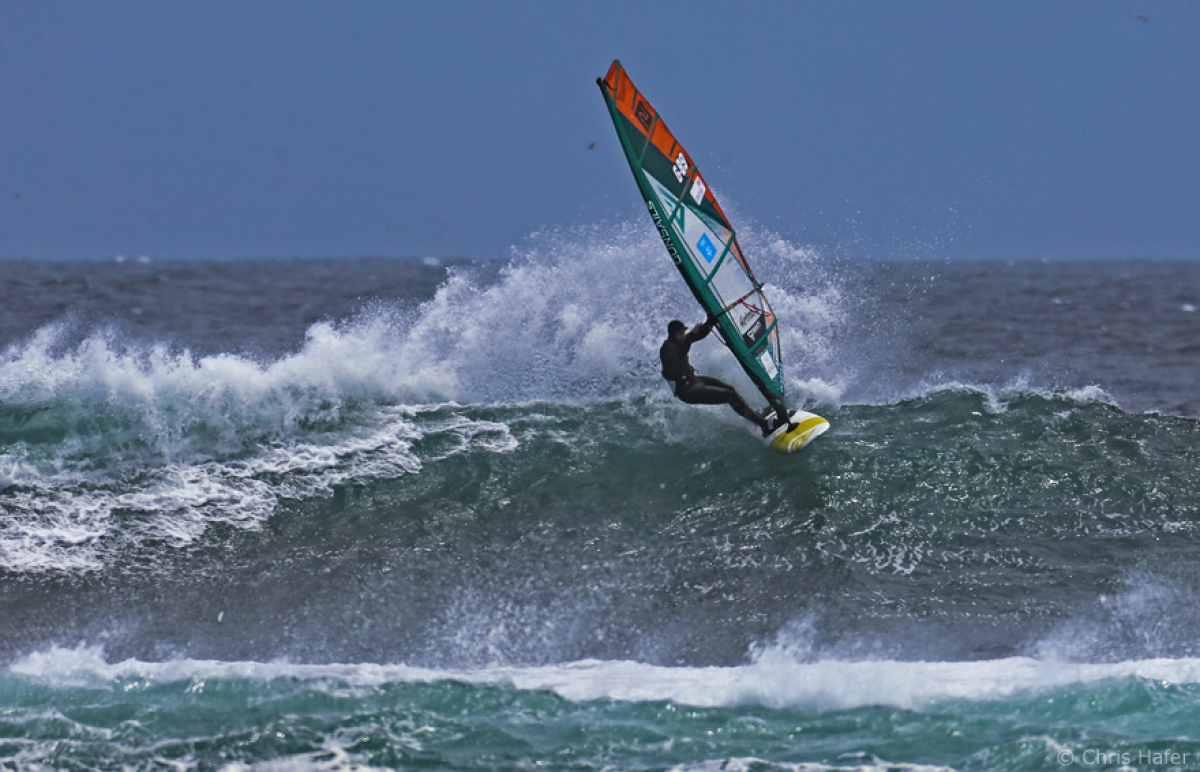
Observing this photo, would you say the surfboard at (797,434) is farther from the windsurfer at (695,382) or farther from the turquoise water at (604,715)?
the turquoise water at (604,715)

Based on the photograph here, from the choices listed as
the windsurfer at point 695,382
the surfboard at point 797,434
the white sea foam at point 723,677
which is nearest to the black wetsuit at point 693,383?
the windsurfer at point 695,382

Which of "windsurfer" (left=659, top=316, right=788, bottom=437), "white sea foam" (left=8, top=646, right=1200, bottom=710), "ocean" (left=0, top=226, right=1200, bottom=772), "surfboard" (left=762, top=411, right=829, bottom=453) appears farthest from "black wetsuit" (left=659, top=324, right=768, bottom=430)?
"white sea foam" (left=8, top=646, right=1200, bottom=710)

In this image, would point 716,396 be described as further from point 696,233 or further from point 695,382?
point 696,233

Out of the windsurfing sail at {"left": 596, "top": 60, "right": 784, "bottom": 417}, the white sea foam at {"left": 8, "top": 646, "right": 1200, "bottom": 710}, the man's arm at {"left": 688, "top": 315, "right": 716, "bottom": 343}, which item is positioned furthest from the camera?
the man's arm at {"left": 688, "top": 315, "right": 716, "bottom": 343}

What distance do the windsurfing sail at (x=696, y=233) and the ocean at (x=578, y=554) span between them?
79 centimetres

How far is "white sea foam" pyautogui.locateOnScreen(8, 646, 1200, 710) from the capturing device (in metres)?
5.99

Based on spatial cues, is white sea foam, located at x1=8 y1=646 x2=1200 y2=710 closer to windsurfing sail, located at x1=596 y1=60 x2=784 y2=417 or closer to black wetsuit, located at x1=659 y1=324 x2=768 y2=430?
black wetsuit, located at x1=659 y1=324 x2=768 y2=430

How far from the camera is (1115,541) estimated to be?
7836 millimetres

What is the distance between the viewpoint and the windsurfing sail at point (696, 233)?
8297 millimetres

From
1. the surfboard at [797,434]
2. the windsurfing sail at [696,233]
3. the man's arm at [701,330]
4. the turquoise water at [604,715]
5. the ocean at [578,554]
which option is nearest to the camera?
the turquoise water at [604,715]

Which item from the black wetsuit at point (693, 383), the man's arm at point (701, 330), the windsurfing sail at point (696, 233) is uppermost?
the windsurfing sail at point (696, 233)

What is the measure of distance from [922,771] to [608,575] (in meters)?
2.71

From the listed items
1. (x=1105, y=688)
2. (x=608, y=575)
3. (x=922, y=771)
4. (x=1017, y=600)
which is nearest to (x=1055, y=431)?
(x=1017, y=600)

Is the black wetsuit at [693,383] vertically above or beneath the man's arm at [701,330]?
beneath
